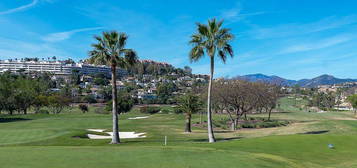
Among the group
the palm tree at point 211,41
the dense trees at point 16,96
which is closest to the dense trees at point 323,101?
the dense trees at point 16,96

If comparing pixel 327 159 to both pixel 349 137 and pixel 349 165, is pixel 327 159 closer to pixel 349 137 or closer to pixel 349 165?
pixel 349 165

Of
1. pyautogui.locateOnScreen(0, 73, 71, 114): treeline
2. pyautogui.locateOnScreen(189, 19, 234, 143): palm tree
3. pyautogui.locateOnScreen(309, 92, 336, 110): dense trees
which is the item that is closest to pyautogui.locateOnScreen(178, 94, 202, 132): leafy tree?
pyautogui.locateOnScreen(189, 19, 234, 143): palm tree

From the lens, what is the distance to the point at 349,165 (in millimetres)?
19469

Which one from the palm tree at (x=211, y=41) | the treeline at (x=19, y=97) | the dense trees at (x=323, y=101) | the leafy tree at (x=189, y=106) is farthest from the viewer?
the dense trees at (x=323, y=101)

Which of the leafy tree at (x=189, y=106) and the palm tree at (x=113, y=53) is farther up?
the palm tree at (x=113, y=53)

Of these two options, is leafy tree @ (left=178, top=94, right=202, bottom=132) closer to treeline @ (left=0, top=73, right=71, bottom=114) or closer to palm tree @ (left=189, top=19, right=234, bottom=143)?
palm tree @ (left=189, top=19, right=234, bottom=143)

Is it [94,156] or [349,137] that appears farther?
[349,137]

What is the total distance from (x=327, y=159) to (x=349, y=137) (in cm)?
987

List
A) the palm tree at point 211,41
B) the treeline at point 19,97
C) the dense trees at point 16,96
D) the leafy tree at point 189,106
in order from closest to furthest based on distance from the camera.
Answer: the palm tree at point 211,41
the leafy tree at point 189,106
the dense trees at point 16,96
the treeline at point 19,97

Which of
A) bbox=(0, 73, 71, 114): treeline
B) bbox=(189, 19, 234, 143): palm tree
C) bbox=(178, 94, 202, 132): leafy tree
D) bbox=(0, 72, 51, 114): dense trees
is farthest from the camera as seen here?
bbox=(0, 73, 71, 114): treeline

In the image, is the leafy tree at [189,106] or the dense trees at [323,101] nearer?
the leafy tree at [189,106]

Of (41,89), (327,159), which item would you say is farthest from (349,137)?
(41,89)

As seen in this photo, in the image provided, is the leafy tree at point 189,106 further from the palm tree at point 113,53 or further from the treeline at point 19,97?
the treeline at point 19,97

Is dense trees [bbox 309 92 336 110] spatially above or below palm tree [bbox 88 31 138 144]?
below
